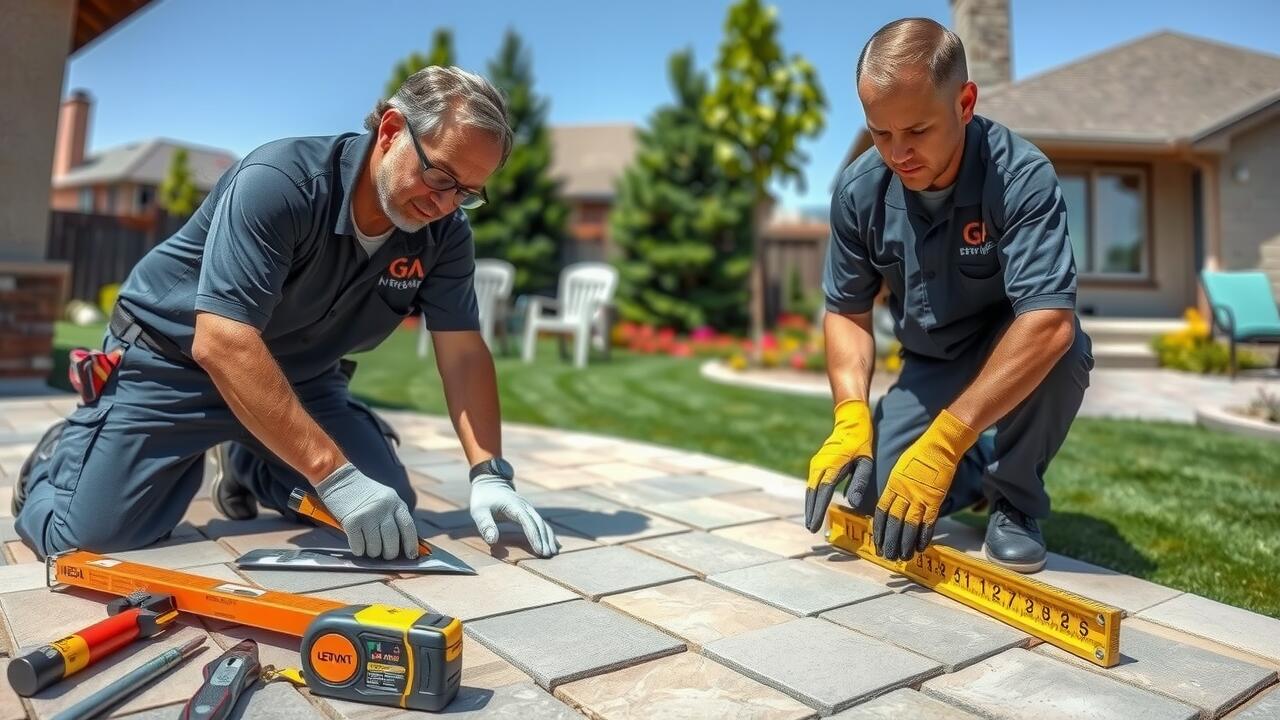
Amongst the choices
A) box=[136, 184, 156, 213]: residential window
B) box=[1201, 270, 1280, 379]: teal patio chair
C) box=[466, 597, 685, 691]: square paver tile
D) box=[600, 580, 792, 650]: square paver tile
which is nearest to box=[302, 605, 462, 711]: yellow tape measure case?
box=[466, 597, 685, 691]: square paver tile

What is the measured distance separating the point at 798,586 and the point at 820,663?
0.49 meters

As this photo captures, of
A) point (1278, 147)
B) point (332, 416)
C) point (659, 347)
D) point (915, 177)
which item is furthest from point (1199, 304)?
point (332, 416)

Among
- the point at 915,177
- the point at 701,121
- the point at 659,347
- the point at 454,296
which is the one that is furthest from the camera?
the point at 701,121

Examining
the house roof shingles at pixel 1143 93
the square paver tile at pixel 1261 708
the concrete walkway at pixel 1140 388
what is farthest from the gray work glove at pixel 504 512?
the house roof shingles at pixel 1143 93

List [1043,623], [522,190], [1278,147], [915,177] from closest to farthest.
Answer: [1043,623] < [915,177] < [1278,147] < [522,190]

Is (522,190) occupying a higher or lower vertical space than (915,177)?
A: higher

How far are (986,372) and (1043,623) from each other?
0.57m

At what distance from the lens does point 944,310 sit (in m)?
2.44

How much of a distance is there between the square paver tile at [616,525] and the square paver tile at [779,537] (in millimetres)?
172

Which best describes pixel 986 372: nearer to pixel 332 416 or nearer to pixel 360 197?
pixel 360 197

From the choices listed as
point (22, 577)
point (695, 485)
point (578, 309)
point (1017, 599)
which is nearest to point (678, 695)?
point (1017, 599)

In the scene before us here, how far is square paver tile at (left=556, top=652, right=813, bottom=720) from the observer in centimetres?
143

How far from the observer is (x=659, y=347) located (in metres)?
11.7

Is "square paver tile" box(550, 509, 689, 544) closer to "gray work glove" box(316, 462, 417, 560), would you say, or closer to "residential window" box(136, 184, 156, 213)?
"gray work glove" box(316, 462, 417, 560)
